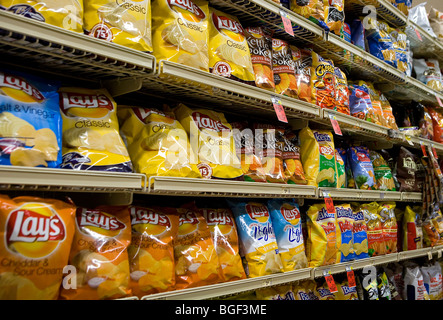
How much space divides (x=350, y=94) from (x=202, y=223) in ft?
4.91

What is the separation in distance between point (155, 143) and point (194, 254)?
1.51ft

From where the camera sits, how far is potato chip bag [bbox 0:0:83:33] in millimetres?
948

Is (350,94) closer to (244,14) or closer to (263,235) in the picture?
(244,14)

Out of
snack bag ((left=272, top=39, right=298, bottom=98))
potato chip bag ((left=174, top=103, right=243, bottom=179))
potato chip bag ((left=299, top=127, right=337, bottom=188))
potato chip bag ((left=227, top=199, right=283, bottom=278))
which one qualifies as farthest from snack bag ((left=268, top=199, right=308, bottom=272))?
snack bag ((left=272, top=39, right=298, bottom=98))

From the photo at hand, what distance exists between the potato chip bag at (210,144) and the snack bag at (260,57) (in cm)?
29

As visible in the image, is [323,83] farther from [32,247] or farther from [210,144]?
[32,247]

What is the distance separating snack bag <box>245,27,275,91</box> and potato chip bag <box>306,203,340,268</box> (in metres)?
0.76

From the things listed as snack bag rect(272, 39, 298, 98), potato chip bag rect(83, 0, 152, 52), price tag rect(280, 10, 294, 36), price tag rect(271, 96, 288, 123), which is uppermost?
price tag rect(280, 10, 294, 36)

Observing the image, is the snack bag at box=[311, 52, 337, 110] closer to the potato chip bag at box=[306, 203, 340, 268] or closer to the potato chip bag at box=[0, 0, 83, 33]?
the potato chip bag at box=[306, 203, 340, 268]

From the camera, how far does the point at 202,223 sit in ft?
4.91

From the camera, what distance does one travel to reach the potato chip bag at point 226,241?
4.86 ft

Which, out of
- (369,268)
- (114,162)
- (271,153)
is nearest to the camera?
(114,162)

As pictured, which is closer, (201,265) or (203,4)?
(201,265)

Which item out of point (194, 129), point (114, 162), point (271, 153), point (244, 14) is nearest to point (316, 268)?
point (271, 153)
